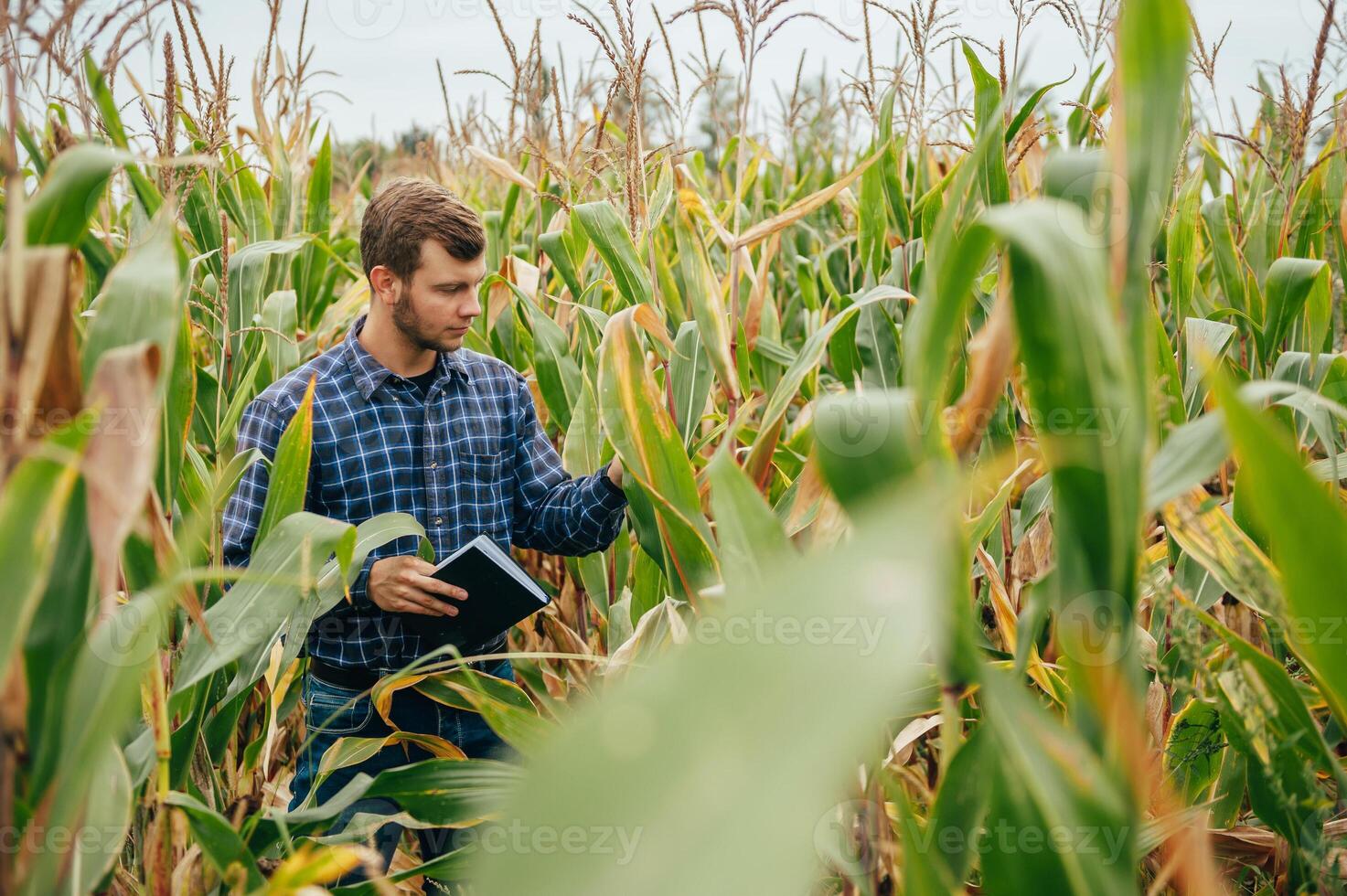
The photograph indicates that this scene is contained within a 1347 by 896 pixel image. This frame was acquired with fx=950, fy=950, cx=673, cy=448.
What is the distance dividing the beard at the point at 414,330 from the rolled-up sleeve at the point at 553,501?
22 centimetres

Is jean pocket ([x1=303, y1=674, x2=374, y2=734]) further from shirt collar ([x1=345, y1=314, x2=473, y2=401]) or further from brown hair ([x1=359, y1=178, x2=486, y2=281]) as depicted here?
brown hair ([x1=359, y1=178, x2=486, y2=281])

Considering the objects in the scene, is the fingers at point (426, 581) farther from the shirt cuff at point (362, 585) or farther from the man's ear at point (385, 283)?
the man's ear at point (385, 283)

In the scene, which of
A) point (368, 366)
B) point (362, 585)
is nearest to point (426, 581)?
point (362, 585)

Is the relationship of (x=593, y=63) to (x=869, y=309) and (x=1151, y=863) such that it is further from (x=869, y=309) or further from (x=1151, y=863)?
(x=1151, y=863)

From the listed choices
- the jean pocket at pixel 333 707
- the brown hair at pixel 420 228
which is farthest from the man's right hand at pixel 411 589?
the brown hair at pixel 420 228

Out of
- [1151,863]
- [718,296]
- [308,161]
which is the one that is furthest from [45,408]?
[308,161]

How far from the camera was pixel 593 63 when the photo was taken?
2.56 metres

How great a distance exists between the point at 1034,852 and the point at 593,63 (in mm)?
2406

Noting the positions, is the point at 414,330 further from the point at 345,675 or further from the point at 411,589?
the point at 345,675

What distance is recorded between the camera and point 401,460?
1.50 meters

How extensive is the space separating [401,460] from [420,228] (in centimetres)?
36

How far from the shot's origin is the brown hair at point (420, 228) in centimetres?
146

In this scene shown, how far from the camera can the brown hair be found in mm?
1460

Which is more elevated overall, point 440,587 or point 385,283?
point 385,283
